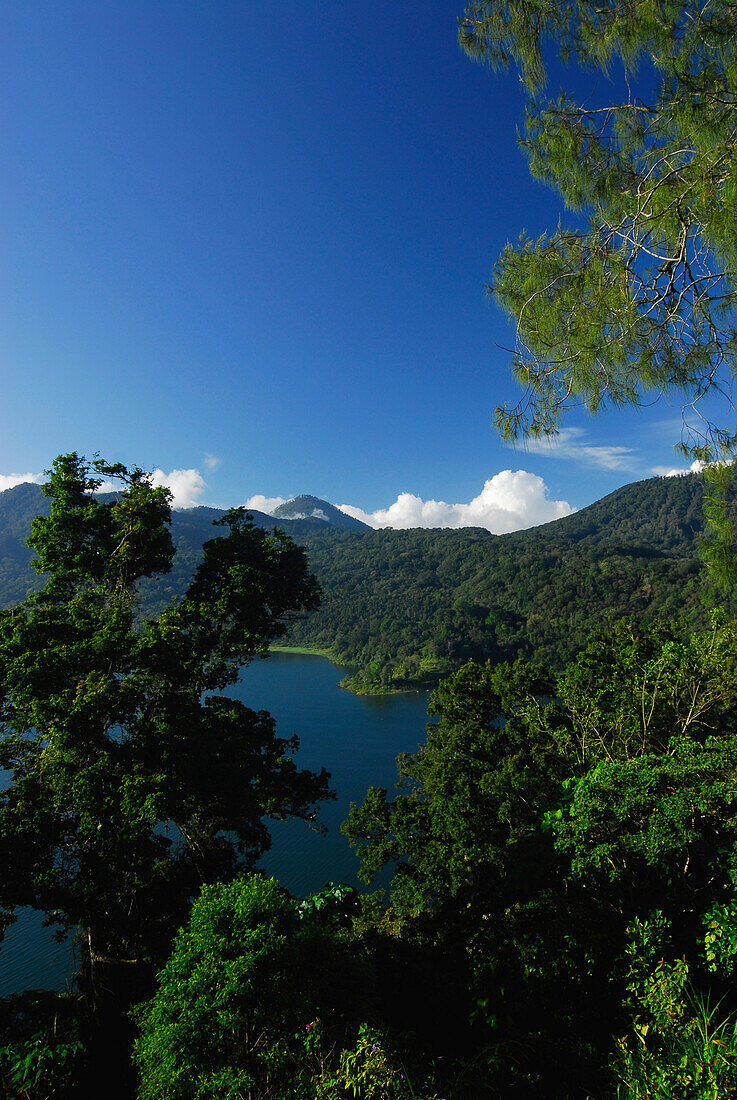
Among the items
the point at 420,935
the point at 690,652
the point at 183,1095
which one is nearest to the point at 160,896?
the point at 420,935

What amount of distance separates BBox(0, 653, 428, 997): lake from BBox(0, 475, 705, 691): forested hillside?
542cm

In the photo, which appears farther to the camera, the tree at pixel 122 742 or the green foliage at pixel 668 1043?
the tree at pixel 122 742

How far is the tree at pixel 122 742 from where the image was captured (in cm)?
555

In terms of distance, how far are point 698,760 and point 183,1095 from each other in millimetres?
4570

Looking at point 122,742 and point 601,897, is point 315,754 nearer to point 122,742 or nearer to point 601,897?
point 122,742

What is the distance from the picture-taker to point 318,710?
41.7 metres

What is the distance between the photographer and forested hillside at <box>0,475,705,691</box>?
53219 millimetres

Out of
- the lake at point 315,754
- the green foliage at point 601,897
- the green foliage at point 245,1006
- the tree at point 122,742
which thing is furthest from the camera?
the lake at point 315,754

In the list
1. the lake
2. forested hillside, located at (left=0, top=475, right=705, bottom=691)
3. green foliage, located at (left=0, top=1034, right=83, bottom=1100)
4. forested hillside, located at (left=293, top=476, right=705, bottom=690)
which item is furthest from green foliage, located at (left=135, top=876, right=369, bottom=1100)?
forested hillside, located at (left=293, top=476, right=705, bottom=690)

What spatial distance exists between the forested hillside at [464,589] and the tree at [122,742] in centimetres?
2485

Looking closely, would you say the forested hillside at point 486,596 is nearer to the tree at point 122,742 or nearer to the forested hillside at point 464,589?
the forested hillside at point 464,589

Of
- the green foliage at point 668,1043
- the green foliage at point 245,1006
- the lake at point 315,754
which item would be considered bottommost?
the lake at point 315,754

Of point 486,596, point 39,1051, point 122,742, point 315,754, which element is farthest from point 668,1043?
point 486,596

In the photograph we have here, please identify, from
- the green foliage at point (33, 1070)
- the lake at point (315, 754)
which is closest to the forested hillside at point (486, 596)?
the lake at point (315, 754)
